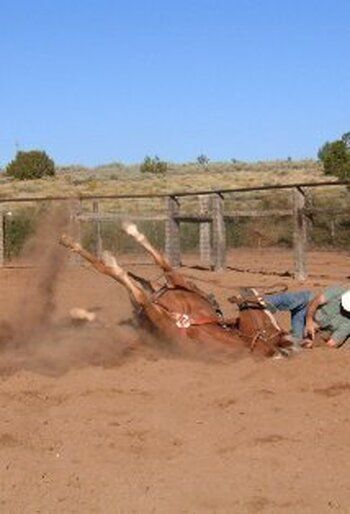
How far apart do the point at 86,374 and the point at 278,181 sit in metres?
39.3

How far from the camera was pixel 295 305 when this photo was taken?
334 inches

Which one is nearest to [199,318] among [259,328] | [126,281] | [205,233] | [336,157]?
[259,328]

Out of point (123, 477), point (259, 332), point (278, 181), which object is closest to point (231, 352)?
point (259, 332)

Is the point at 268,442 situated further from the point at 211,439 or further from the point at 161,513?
the point at 161,513

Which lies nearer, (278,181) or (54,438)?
(54,438)

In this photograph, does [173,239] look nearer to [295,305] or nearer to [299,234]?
[299,234]

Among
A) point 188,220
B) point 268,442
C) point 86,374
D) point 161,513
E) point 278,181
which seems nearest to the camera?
point 161,513

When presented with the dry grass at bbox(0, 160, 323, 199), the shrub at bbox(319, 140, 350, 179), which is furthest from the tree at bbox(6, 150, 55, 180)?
the shrub at bbox(319, 140, 350, 179)

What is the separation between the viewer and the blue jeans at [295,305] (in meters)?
8.45

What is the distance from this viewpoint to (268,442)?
584cm

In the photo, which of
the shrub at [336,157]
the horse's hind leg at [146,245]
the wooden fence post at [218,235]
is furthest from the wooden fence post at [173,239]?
the shrub at [336,157]

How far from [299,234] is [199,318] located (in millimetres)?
7222

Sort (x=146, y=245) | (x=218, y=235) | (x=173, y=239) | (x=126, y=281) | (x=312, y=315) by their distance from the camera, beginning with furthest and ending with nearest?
(x=173, y=239) < (x=218, y=235) < (x=146, y=245) < (x=312, y=315) < (x=126, y=281)

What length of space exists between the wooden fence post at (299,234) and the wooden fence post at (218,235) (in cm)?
230
